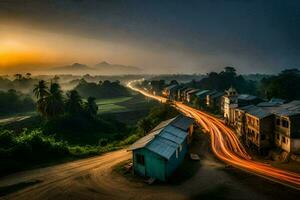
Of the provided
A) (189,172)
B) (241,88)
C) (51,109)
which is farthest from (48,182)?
(241,88)

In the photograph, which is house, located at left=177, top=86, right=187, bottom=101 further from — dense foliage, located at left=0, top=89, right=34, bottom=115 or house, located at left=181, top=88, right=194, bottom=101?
dense foliage, located at left=0, top=89, right=34, bottom=115

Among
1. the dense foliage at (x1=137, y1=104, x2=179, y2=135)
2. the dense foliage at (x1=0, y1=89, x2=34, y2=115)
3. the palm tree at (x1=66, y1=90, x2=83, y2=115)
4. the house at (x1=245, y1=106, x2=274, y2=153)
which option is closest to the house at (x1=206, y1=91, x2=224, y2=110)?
the dense foliage at (x1=137, y1=104, x2=179, y2=135)

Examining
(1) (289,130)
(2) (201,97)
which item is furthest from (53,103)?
(1) (289,130)

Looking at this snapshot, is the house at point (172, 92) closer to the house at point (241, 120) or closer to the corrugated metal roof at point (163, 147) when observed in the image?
the house at point (241, 120)

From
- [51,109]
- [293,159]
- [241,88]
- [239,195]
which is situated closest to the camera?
[239,195]

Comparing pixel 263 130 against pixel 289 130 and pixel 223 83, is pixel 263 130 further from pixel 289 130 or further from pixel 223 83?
pixel 223 83

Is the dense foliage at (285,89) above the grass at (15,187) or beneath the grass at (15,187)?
above

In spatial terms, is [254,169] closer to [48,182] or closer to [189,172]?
[189,172]

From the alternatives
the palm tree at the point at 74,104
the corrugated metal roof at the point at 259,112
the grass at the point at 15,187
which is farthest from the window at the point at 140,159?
the palm tree at the point at 74,104
